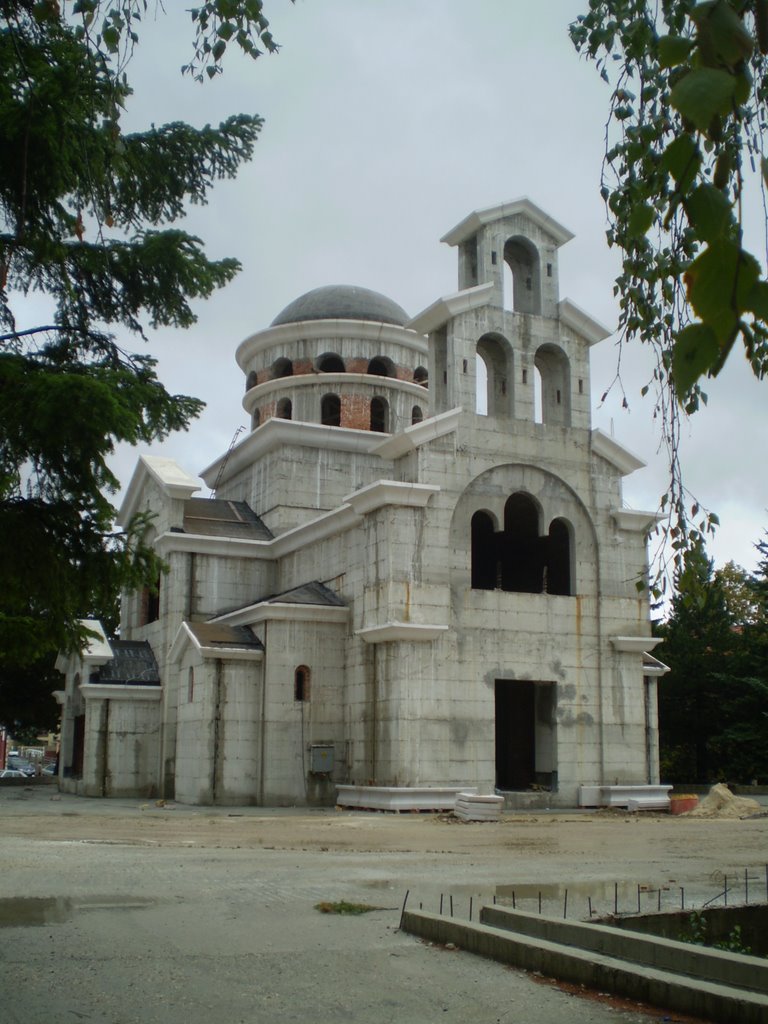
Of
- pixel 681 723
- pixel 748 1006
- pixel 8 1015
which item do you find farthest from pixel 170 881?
pixel 681 723

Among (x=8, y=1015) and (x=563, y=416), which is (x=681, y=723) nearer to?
(x=563, y=416)

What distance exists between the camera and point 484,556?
34.8 metres

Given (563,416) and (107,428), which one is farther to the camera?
(563,416)

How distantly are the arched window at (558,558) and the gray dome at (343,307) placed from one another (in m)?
11.1

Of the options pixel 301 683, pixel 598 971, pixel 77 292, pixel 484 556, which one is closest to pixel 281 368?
pixel 484 556

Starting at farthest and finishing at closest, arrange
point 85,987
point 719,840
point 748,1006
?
point 719,840, point 85,987, point 748,1006

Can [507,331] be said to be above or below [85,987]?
above

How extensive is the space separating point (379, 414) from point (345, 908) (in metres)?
28.9

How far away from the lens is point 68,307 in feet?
38.8

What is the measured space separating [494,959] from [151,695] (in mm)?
26512

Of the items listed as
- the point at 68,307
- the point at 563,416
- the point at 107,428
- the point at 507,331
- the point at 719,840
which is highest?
the point at 507,331

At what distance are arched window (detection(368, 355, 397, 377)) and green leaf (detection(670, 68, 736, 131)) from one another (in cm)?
3641

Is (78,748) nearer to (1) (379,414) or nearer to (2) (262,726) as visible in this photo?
(2) (262,726)

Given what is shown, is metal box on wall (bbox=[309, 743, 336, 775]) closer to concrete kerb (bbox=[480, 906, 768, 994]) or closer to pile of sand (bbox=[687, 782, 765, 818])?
pile of sand (bbox=[687, 782, 765, 818])
